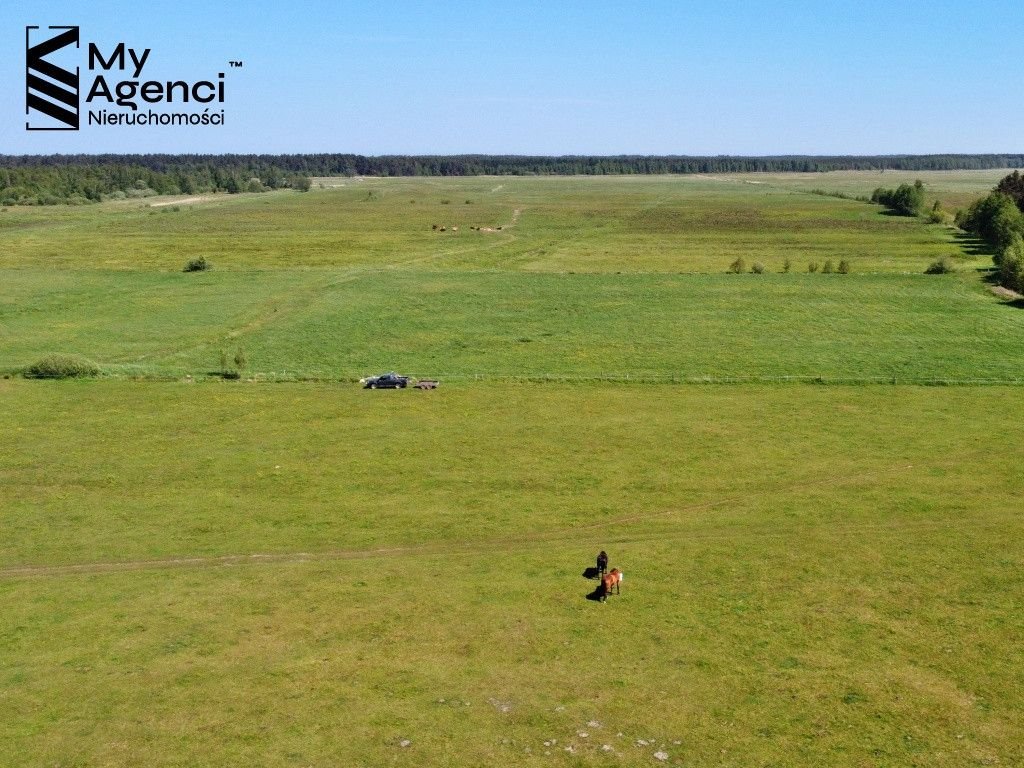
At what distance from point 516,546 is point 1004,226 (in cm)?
13092

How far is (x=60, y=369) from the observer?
7125 centimetres

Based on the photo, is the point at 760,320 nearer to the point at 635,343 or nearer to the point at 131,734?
the point at 635,343

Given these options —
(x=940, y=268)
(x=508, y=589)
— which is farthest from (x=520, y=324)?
(x=940, y=268)

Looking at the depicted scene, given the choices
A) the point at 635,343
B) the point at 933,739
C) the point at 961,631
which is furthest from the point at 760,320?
the point at 933,739

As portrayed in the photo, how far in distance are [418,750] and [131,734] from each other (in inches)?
318

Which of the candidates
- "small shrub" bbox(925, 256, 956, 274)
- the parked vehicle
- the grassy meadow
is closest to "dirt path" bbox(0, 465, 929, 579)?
the grassy meadow

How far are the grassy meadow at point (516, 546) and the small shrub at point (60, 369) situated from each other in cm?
112

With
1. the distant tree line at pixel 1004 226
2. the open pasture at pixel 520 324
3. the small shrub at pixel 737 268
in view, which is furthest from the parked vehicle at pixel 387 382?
the distant tree line at pixel 1004 226

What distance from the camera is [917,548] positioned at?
39.3m

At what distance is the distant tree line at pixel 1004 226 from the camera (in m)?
112

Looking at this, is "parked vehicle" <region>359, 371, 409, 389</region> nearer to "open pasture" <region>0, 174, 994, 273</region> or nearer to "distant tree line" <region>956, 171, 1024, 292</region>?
"open pasture" <region>0, 174, 994, 273</region>

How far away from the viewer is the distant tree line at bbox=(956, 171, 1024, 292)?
112 m

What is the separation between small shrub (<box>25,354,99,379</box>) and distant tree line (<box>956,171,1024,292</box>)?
9909cm

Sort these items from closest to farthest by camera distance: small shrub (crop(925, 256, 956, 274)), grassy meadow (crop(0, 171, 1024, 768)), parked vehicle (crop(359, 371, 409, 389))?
grassy meadow (crop(0, 171, 1024, 768)) → parked vehicle (crop(359, 371, 409, 389)) → small shrub (crop(925, 256, 956, 274))
